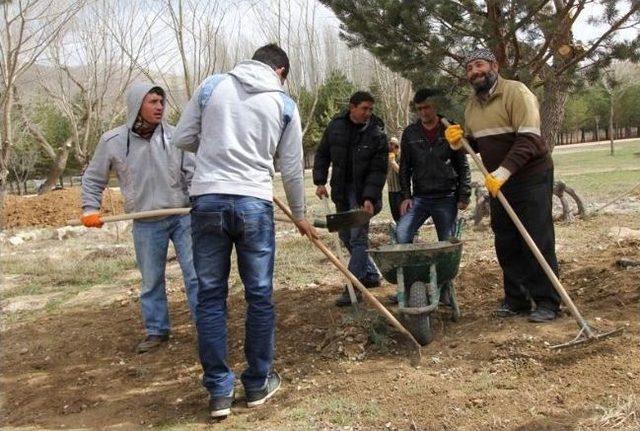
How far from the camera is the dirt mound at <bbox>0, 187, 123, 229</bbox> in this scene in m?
14.7

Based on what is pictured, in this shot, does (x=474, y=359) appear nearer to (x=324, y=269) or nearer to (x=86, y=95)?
(x=324, y=269)

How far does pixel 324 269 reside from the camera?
6.27 meters

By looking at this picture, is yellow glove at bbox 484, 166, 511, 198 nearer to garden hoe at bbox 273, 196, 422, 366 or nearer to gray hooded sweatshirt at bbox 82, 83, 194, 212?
garden hoe at bbox 273, 196, 422, 366

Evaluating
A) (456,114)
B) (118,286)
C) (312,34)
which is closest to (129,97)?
(456,114)

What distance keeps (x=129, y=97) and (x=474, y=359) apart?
8.76 ft

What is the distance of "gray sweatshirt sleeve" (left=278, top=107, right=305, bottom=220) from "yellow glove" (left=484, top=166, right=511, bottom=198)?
1.09 metres

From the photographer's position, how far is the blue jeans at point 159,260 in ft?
13.3

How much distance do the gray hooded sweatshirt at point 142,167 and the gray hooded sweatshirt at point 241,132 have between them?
1032 millimetres

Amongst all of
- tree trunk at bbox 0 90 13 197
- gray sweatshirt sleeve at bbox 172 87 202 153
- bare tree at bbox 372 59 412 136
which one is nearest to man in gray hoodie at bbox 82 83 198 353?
gray sweatshirt sleeve at bbox 172 87 202 153

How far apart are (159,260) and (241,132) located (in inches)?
63.2

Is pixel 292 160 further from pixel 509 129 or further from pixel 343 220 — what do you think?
pixel 509 129

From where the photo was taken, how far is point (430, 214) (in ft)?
14.2

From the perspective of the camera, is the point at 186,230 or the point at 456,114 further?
the point at 456,114

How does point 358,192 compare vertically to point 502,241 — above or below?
above
